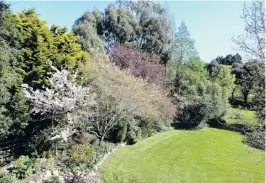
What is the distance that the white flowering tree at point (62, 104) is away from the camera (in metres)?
13.6

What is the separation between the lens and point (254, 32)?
344 inches

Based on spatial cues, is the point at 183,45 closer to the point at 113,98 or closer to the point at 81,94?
the point at 113,98

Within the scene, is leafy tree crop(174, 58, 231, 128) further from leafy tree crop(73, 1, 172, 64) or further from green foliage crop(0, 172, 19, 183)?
green foliage crop(0, 172, 19, 183)

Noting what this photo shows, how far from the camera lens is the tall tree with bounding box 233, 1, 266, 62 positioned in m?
8.53

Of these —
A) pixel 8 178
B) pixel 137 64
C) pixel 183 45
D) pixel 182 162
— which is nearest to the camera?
pixel 8 178

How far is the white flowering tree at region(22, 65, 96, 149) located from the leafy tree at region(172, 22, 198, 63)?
1837 centimetres

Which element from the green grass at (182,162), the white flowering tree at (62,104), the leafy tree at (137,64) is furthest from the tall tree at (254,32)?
the leafy tree at (137,64)

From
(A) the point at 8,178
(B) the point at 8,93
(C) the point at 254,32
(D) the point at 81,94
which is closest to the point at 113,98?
(D) the point at 81,94

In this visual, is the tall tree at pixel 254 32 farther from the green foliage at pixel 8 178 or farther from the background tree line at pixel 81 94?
the green foliage at pixel 8 178

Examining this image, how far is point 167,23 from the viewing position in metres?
29.7

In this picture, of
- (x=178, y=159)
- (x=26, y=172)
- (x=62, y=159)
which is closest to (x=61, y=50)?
(x=62, y=159)

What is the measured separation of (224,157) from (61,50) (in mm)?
14181

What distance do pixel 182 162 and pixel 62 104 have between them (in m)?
8.24

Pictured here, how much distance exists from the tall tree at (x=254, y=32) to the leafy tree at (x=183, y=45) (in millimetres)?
21523
